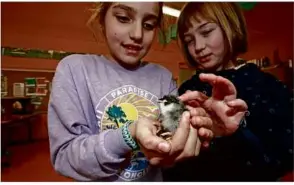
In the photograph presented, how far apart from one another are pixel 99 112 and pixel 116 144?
106mm

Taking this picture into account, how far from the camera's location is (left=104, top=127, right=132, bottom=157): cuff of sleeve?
41cm

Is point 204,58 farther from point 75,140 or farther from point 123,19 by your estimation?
point 75,140

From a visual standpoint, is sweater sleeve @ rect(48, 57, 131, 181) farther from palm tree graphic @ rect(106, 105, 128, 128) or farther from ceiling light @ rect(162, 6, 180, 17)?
ceiling light @ rect(162, 6, 180, 17)

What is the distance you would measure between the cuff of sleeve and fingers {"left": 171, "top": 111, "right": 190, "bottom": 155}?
67mm

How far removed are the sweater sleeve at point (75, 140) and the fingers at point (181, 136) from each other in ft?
0.23

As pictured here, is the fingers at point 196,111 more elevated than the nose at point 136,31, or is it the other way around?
the nose at point 136,31

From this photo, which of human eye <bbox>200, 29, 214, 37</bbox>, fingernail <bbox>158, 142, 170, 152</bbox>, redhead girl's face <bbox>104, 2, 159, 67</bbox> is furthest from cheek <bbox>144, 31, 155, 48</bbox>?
fingernail <bbox>158, 142, 170, 152</bbox>

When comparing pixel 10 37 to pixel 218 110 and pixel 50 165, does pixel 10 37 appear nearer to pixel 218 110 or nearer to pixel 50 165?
pixel 50 165

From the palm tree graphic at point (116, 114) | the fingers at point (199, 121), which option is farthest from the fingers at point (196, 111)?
the palm tree graphic at point (116, 114)

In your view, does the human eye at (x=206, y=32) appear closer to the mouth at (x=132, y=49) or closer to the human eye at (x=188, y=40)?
the human eye at (x=188, y=40)

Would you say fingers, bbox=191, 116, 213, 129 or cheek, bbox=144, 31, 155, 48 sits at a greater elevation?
cheek, bbox=144, 31, 155, 48

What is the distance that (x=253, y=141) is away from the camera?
532mm

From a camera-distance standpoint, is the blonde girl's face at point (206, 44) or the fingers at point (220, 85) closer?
the fingers at point (220, 85)

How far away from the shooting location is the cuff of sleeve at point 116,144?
0.41 m
